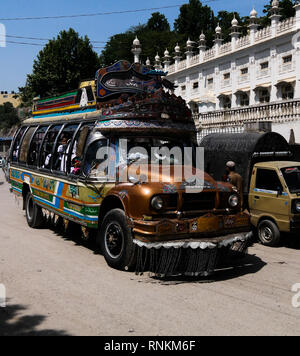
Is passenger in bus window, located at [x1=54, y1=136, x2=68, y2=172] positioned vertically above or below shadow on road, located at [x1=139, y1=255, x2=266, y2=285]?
above

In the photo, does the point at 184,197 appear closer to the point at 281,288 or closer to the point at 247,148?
the point at 281,288

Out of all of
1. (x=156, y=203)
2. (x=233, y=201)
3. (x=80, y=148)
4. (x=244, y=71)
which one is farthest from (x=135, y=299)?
(x=244, y=71)

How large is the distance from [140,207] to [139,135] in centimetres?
197

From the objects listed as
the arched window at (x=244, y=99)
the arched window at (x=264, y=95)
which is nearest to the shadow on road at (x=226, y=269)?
the arched window at (x=264, y=95)

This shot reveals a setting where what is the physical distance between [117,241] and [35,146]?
5361mm

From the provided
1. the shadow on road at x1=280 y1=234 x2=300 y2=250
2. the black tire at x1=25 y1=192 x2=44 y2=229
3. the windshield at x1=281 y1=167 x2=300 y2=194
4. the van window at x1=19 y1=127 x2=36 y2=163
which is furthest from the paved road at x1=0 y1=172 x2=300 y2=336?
the van window at x1=19 y1=127 x2=36 y2=163

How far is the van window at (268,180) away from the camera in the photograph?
8.89 m

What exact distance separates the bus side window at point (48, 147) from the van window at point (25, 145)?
128 centimetres

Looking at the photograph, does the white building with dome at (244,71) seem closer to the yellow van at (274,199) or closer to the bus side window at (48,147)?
the yellow van at (274,199)

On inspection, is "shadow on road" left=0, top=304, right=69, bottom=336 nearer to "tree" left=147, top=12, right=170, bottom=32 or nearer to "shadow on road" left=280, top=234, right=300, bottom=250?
"shadow on road" left=280, top=234, right=300, bottom=250

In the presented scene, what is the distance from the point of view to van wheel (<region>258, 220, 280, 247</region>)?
8.70 metres

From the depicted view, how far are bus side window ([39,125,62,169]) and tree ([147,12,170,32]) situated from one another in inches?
3138

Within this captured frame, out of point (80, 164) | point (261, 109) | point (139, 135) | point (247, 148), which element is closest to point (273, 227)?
point (247, 148)

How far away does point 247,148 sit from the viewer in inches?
387
